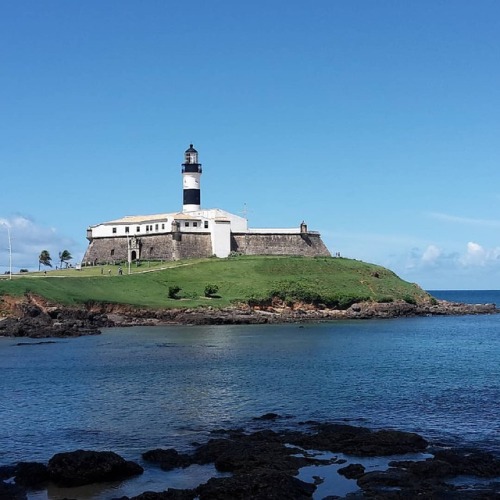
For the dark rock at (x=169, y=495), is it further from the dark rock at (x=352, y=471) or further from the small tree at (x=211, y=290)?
the small tree at (x=211, y=290)

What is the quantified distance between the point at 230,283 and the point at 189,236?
1767 cm

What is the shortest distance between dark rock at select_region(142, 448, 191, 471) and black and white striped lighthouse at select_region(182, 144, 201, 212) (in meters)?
90.7

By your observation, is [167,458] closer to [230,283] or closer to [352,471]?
[352,471]

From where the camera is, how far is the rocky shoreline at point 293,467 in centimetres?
1797

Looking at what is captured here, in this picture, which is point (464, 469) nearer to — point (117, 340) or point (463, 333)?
point (117, 340)

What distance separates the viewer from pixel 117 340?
59906 millimetres

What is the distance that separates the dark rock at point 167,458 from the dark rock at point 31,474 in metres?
2.98

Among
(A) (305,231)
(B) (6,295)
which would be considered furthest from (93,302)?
(A) (305,231)

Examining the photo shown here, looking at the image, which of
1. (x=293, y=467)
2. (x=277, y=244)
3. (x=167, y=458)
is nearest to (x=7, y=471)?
(x=167, y=458)

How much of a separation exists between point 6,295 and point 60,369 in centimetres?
3444

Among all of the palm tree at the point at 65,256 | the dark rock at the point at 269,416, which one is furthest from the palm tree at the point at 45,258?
the dark rock at the point at 269,416

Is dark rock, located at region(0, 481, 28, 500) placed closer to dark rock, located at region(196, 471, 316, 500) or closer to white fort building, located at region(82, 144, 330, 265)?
dark rock, located at region(196, 471, 316, 500)

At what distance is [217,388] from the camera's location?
35.0 m

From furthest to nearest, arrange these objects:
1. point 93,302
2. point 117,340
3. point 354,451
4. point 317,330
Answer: point 93,302, point 317,330, point 117,340, point 354,451
